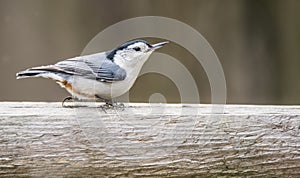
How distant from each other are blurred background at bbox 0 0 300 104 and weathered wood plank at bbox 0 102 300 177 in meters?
1.65

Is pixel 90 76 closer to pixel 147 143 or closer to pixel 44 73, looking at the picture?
pixel 44 73

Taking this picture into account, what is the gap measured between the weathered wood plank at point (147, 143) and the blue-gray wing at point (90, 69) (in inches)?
12.0

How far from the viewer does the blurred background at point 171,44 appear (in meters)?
3.12

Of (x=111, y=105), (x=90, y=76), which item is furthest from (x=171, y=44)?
(x=111, y=105)

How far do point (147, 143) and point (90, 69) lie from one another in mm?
489

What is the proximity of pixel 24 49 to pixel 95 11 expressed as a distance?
420mm

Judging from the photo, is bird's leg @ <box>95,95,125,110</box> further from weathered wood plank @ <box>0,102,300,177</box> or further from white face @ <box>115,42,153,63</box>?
white face @ <box>115,42,153,63</box>

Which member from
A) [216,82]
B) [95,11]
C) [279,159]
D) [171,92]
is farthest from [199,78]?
[279,159]

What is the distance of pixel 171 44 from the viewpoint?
10.4 feet

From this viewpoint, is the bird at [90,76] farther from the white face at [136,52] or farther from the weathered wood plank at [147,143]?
the weathered wood plank at [147,143]

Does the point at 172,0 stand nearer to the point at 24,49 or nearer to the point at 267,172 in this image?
the point at 24,49

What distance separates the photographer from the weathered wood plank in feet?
4.54

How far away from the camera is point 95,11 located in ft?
10.4

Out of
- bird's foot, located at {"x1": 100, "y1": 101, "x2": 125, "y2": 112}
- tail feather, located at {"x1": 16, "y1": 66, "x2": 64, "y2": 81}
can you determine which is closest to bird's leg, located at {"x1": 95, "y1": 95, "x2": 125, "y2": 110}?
bird's foot, located at {"x1": 100, "y1": 101, "x2": 125, "y2": 112}
